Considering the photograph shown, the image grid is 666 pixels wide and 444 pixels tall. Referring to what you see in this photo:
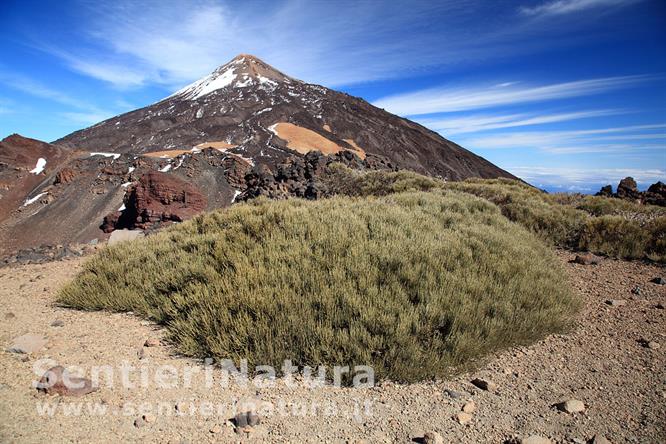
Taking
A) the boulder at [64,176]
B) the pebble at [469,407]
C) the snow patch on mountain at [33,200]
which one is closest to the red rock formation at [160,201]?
the boulder at [64,176]

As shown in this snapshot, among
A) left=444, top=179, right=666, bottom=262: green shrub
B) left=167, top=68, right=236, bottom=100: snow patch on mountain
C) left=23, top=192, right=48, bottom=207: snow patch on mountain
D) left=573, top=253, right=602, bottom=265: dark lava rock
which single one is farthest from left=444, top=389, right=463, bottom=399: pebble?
left=167, top=68, right=236, bottom=100: snow patch on mountain

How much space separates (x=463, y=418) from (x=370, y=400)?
29.5 inches

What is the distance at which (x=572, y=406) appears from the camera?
2.96m

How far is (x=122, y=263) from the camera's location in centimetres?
561

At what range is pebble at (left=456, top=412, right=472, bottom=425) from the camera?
280cm

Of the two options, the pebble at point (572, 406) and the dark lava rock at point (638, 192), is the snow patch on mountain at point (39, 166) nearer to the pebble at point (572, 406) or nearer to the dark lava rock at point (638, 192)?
the pebble at point (572, 406)

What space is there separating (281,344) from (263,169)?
1584cm

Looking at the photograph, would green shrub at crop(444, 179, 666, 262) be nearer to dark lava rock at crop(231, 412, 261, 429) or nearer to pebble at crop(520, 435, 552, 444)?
pebble at crop(520, 435, 552, 444)

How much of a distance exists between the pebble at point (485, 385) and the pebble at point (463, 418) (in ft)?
1.51

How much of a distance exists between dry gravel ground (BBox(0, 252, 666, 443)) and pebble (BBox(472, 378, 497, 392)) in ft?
0.19

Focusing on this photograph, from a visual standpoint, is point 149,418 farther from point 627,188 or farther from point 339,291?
point 627,188

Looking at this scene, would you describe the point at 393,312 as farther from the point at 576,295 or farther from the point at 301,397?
the point at 576,295

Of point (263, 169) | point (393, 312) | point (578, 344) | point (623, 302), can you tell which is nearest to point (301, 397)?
point (393, 312)

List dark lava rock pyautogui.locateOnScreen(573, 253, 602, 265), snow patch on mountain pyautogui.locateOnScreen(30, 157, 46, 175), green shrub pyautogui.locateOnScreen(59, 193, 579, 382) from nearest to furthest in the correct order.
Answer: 1. green shrub pyautogui.locateOnScreen(59, 193, 579, 382)
2. dark lava rock pyautogui.locateOnScreen(573, 253, 602, 265)
3. snow patch on mountain pyautogui.locateOnScreen(30, 157, 46, 175)
